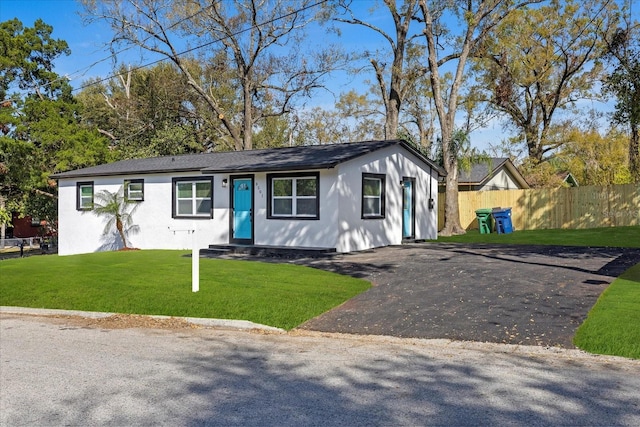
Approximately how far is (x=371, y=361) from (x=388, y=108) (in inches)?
1058

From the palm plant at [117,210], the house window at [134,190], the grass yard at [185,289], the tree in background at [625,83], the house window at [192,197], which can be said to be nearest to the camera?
the grass yard at [185,289]

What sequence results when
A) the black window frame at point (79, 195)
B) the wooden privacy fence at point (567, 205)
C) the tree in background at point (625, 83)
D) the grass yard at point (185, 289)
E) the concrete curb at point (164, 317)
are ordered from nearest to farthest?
1. the concrete curb at point (164, 317)
2. the grass yard at point (185, 289)
3. the tree in background at point (625, 83)
4. the black window frame at point (79, 195)
5. the wooden privacy fence at point (567, 205)

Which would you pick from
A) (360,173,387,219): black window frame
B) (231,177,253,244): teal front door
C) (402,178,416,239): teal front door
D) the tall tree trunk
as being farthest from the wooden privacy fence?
(231,177,253,244): teal front door

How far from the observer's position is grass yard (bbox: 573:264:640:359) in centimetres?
702

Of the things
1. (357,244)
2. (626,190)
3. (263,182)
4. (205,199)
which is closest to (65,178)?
(205,199)

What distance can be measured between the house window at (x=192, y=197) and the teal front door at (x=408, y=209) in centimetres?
682

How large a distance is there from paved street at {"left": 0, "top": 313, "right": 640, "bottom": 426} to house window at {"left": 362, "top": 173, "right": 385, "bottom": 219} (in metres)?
10.7

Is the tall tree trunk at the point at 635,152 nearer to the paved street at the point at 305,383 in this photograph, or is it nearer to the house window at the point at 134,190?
the paved street at the point at 305,383

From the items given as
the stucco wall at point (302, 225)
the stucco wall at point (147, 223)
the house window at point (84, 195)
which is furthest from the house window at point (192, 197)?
the house window at point (84, 195)

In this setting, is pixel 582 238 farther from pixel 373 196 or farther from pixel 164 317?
pixel 164 317

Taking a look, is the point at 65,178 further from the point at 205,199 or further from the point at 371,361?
the point at 371,361

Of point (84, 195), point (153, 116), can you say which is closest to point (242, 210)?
point (84, 195)

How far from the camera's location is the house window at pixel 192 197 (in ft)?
67.6

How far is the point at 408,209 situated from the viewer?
2131cm
